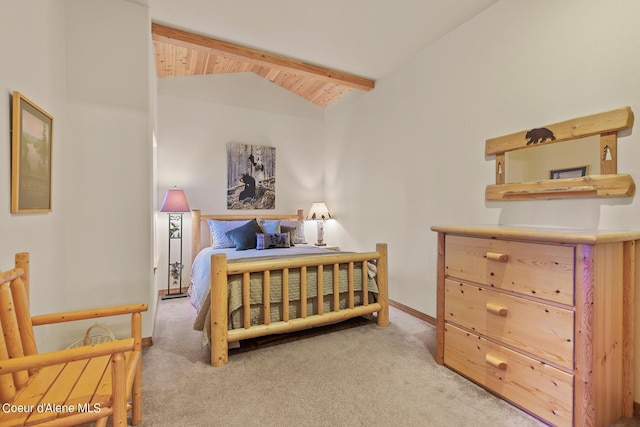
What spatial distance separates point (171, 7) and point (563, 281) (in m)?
3.24

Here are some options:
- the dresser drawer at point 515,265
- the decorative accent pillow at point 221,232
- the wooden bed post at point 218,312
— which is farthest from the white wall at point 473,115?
the wooden bed post at point 218,312

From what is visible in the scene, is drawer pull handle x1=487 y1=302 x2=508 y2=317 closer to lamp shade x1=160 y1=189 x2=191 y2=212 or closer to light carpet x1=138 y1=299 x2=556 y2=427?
light carpet x1=138 y1=299 x2=556 y2=427

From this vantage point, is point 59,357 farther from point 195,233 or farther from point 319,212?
point 319,212

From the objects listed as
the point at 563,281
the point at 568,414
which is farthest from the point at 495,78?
the point at 568,414

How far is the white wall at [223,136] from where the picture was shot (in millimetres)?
3938

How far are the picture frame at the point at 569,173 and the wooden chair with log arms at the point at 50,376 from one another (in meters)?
2.50

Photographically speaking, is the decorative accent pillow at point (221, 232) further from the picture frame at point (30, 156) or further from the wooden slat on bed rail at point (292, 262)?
the picture frame at point (30, 156)

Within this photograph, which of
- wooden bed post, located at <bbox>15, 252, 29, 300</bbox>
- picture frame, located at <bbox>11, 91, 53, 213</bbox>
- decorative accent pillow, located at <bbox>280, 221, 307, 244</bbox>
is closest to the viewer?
wooden bed post, located at <bbox>15, 252, 29, 300</bbox>

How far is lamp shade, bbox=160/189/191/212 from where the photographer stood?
3.55m

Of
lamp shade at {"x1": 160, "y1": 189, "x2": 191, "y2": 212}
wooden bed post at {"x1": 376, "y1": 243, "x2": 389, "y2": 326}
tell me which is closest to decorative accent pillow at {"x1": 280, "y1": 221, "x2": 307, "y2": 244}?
lamp shade at {"x1": 160, "y1": 189, "x2": 191, "y2": 212}

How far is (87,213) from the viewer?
2227 mm

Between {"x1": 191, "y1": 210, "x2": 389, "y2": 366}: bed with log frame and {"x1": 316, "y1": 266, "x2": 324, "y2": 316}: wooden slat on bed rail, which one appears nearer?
{"x1": 191, "y1": 210, "x2": 389, "y2": 366}: bed with log frame

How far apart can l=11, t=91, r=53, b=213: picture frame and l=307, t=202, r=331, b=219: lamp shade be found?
3126 millimetres

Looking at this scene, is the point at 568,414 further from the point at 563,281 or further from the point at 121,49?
the point at 121,49
